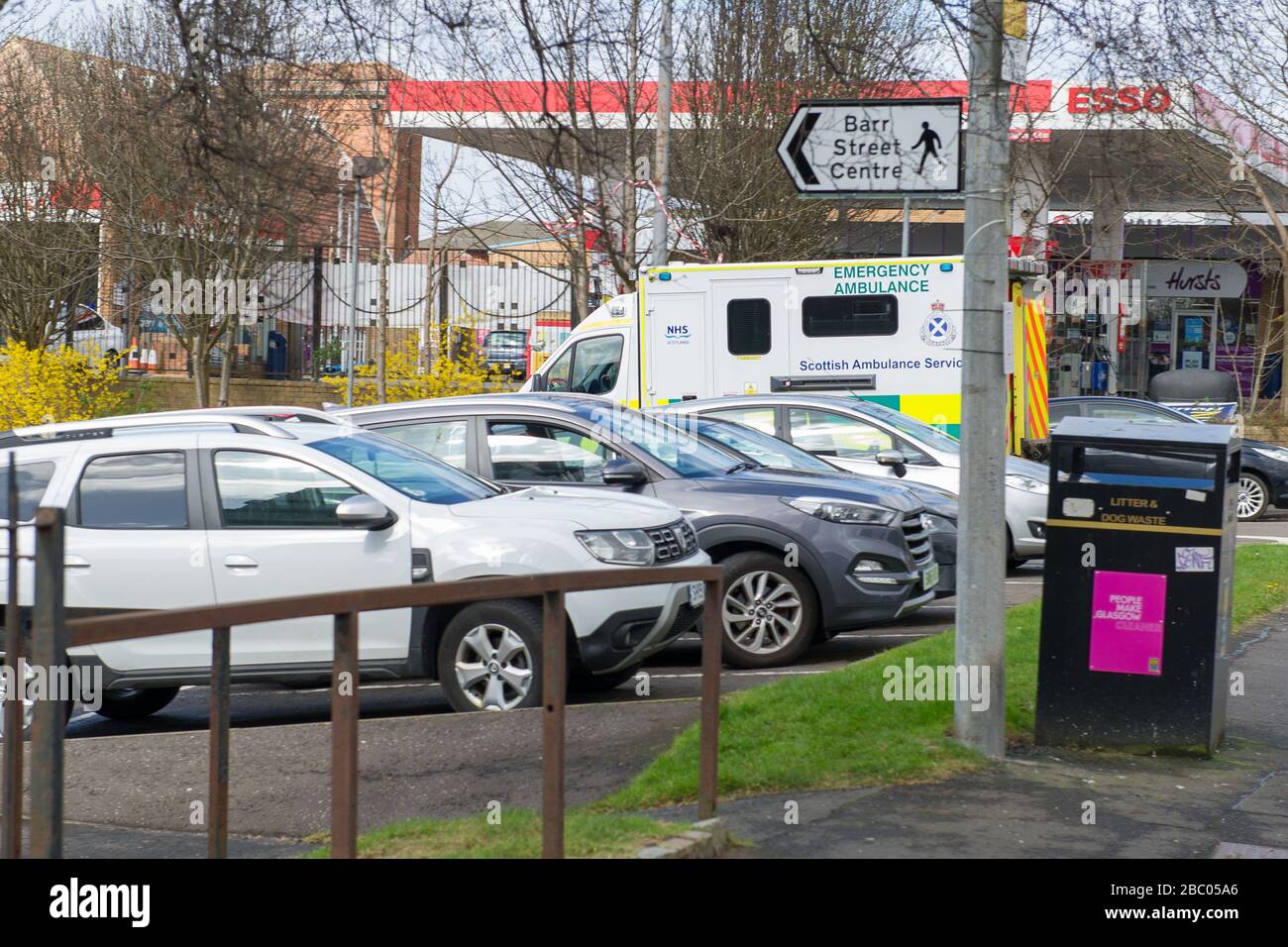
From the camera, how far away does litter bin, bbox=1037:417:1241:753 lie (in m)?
6.66

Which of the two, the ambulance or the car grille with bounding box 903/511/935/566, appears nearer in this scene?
the car grille with bounding box 903/511/935/566

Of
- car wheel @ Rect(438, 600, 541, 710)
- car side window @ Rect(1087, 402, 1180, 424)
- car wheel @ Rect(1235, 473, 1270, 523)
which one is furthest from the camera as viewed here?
car wheel @ Rect(1235, 473, 1270, 523)

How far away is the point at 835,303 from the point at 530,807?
13386mm

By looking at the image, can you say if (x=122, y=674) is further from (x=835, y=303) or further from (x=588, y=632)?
(x=835, y=303)

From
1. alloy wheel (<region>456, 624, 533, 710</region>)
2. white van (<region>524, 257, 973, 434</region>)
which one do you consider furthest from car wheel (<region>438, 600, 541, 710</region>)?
white van (<region>524, 257, 973, 434</region>)

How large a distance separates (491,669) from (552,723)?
2384mm

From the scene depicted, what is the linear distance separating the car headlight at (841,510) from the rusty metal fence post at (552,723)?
203 inches

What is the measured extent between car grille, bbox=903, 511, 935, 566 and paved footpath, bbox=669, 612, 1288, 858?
321 centimetres

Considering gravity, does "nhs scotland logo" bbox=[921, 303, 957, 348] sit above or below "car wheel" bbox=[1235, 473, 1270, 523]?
above

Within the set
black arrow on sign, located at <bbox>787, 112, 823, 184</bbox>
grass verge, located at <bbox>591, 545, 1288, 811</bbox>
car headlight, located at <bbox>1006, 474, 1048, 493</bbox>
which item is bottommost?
grass verge, located at <bbox>591, 545, 1288, 811</bbox>

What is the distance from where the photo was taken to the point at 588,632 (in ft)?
24.8

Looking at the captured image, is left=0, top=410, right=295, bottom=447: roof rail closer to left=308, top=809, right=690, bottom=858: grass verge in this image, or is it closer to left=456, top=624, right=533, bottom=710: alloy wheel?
left=456, top=624, right=533, bottom=710: alloy wheel

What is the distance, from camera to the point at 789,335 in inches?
710
